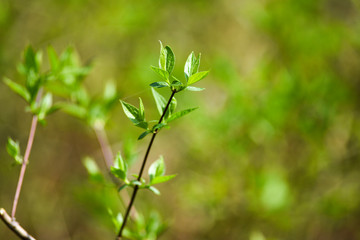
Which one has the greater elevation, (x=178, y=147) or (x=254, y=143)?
(x=178, y=147)

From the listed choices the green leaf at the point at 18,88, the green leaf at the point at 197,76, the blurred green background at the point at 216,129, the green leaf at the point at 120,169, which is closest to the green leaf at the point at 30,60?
the green leaf at the point at 18,88

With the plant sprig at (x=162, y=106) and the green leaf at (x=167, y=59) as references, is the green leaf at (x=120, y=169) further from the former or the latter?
the green leaf at (x=167, y=59)

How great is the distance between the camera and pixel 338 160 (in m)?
1.86

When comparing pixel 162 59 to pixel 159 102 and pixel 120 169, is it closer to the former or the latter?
pixel 159 102

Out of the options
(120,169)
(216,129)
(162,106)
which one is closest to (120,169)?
(120,169)

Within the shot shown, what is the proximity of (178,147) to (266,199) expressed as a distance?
130 centimetres

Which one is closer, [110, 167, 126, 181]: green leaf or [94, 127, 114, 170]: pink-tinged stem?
[110, 167, 126, 181]: green leaf

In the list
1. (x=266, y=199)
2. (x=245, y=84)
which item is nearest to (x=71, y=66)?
(x=245, y=84)

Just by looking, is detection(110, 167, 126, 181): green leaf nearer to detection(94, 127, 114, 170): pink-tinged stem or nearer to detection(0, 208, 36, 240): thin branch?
detection(0, 208, 36, 240): thin branch

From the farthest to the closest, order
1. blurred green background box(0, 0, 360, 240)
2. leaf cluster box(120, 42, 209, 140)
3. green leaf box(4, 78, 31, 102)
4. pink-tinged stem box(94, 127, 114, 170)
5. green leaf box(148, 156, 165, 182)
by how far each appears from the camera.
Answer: blurred green background box(0, 0, 360, 240), pink-tinged stem box(94, 127, 114, 170), green leaf box(4, 78, 31, 102), green leaf box(148, 156, 165, 182), leaf cluster box(120, 42, 209, 140)

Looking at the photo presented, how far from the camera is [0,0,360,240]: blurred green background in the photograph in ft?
5.41

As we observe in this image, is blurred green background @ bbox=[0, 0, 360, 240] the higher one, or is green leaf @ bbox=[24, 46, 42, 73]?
blurred green background @ bbox=[0, 0, 360, 240]

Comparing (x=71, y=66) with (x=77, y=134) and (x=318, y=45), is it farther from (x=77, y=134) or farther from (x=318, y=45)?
(x=77, y=134)

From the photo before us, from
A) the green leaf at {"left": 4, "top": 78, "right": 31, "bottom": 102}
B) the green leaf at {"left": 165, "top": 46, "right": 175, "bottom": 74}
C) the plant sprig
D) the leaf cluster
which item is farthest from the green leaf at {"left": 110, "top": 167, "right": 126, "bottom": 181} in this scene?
the green leaf at {"left": 4, "top": 78, "right": 31, "bottom": 102}
